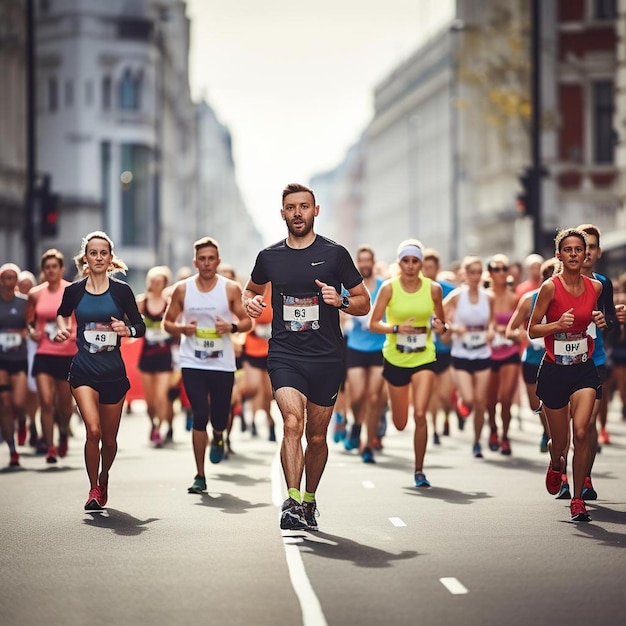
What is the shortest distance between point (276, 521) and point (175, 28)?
9808cm

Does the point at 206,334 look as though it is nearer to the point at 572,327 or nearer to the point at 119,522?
the point at 119,522

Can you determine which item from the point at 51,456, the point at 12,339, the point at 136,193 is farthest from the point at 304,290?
the point at 136,193

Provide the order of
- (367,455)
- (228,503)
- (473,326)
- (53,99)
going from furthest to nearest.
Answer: (53,99) < (473,326) < (367,455) < (228,503)

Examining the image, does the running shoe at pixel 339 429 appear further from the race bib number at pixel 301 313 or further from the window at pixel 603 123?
the window at pixel 603 123

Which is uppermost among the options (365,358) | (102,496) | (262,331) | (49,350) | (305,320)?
(305,320)

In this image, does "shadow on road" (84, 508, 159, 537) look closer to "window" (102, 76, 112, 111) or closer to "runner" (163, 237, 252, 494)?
"runner" (163, 237, 252, 494)

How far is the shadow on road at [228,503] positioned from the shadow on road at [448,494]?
1.31 metres

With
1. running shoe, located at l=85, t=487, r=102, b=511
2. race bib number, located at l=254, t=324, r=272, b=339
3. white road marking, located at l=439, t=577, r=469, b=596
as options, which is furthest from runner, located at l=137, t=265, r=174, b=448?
white road marking, located at l=439, t=577, r=469, b=596

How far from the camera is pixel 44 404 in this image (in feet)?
54.5

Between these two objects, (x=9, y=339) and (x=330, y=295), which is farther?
(x=9, y=339)

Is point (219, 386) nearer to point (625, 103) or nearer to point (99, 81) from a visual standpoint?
point (625, 103)

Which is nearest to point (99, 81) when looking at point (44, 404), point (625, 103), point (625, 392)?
point (625, 103)

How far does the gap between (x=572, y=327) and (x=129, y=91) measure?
68336mm

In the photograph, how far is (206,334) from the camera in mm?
14219
